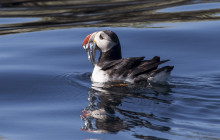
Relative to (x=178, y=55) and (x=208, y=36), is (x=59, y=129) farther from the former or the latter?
(x=208, y=36)

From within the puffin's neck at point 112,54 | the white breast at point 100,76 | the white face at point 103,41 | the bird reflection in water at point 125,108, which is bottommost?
the bird reflection in water at point 125,108

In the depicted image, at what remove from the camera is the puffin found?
7.81 m

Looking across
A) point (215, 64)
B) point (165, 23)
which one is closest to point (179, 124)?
point (215, 64)

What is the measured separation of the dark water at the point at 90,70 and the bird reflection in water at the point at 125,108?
0.5 inches

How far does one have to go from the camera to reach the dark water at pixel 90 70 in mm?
6211

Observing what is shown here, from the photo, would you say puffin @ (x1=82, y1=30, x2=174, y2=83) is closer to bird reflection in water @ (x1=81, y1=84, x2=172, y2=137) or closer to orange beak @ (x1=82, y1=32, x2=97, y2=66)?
orange beak @ (x1=82, y1=32, x2=97, y2=66)

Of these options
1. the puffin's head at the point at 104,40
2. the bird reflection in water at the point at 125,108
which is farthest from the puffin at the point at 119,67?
the bird reflection in water at the point at 125,108

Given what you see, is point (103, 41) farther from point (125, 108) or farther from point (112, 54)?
point (125, 108)

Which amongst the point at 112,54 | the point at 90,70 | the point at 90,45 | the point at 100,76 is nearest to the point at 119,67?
the point at 100,76

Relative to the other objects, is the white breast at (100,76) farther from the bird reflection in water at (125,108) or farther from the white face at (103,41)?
the white face at (103,41)

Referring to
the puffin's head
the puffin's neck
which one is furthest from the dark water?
the puffin's head

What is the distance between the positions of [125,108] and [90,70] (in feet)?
8.88

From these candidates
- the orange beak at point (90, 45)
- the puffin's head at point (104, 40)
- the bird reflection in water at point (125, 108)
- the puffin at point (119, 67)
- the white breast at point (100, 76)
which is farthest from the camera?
the orange beak at point (90, 45)

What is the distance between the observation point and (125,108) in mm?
6812
